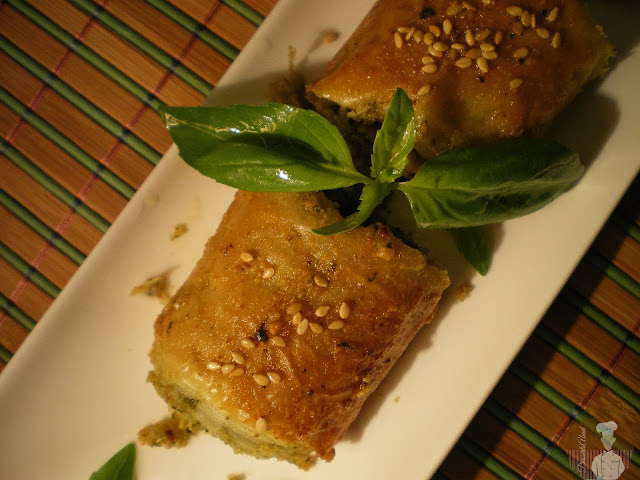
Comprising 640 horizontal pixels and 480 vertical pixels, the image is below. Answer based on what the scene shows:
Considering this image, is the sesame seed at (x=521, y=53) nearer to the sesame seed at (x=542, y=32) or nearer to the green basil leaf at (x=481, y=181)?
the sesame seed at (x=542, y=32)

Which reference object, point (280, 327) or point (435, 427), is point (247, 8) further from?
point (435, 427)

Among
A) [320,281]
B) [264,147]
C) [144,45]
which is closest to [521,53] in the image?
[264,147]

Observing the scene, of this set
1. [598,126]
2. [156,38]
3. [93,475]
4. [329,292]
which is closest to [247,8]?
[156,38]

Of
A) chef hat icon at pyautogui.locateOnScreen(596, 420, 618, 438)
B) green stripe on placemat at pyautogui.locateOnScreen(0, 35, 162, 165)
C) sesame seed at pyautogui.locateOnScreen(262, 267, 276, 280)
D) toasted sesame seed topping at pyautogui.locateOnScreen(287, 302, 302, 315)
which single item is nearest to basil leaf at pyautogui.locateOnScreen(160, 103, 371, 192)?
sesame seed at pyautogui.locateOnScreen(262, 267, 276, 280)

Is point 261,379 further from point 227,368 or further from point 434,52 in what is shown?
point 434,52

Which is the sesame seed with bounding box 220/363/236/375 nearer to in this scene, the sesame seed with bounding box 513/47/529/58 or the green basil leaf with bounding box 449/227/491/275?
the green basil leaf with bounding box 449/227/491/275
